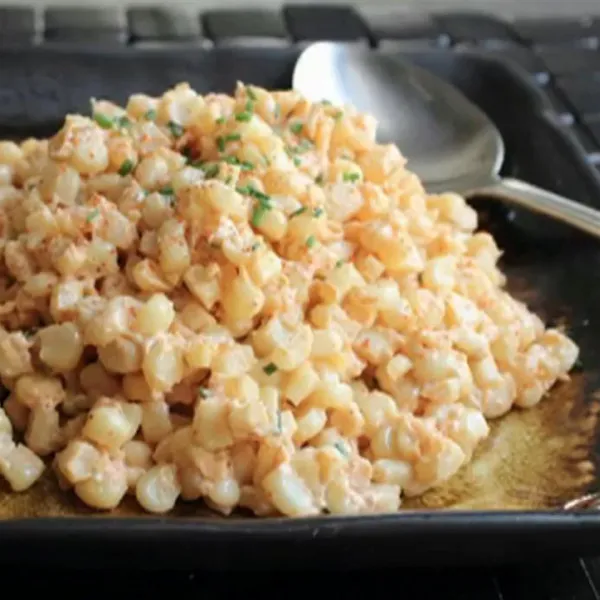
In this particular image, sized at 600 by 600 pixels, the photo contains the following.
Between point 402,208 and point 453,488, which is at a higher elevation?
point 402,208

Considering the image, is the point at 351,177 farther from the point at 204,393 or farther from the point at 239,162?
the point at 204,393

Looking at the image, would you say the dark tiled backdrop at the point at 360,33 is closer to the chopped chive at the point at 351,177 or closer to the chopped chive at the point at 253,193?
the chopped chive at the point at 351,177

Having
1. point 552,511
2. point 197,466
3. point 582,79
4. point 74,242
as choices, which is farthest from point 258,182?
point 582,79

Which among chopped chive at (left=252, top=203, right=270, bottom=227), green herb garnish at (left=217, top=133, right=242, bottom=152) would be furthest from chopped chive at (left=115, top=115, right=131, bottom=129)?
chopped chive at (left=252, top=203, right=270, bottom=227)

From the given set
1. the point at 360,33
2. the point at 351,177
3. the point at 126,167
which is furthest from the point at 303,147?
the point at 360,33

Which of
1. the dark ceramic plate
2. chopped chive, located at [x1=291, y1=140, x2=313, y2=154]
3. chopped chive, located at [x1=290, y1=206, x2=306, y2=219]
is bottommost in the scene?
the dark ceramic plate

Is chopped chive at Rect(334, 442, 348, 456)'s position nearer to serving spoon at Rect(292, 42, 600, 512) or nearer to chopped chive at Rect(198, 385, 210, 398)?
chopped chive at Rect(198, 385, 210, 398)

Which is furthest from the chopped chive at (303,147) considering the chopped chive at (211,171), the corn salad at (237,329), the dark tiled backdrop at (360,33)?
the dark tiled backdrop at (360,33)

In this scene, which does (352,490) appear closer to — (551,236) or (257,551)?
(257,551)
